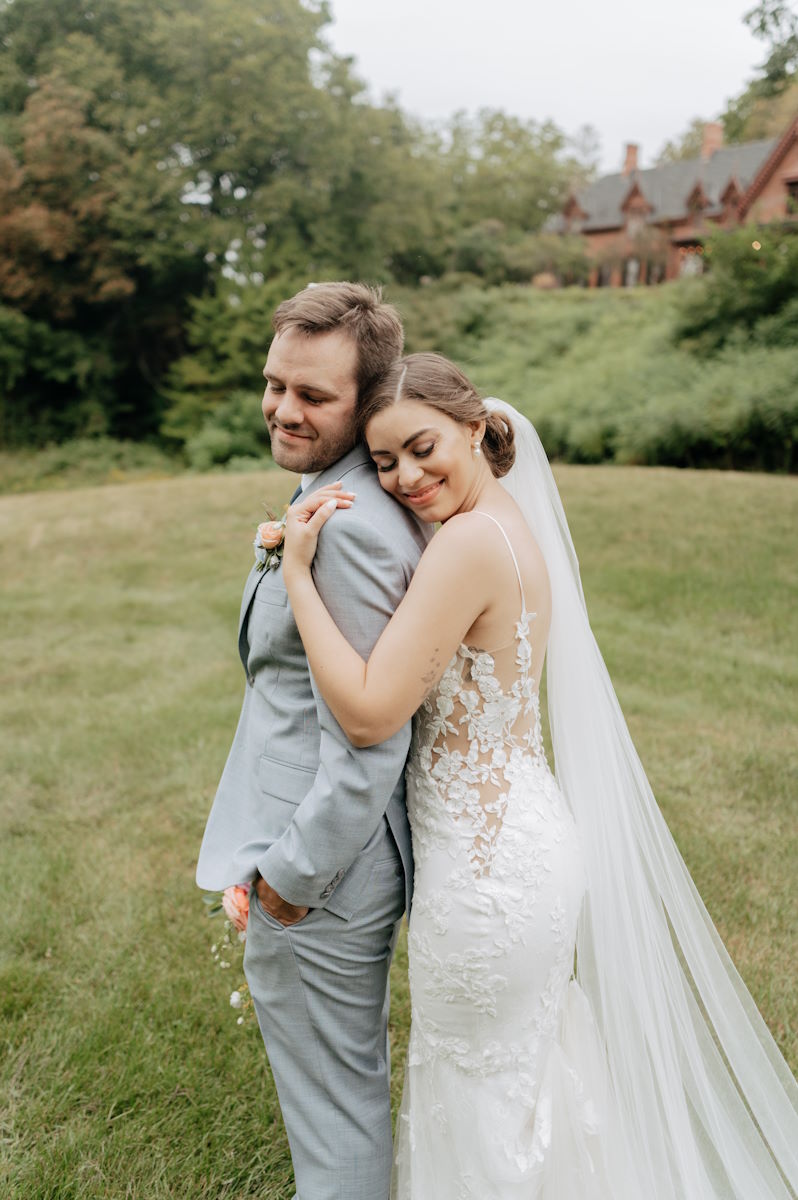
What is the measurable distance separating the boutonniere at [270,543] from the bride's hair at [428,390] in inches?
12.6

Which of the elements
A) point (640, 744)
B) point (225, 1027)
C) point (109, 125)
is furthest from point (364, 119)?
point (225, 1027)

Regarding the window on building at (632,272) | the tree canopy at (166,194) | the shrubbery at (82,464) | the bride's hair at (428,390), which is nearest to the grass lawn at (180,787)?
the bride's hair at (428,390)

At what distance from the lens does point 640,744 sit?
602 cm

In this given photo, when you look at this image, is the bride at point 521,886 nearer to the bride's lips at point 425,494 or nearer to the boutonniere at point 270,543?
the bride's lips at point 425,494

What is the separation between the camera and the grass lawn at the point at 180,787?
3098 millimetres

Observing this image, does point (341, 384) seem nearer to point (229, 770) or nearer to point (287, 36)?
point (229, 770)

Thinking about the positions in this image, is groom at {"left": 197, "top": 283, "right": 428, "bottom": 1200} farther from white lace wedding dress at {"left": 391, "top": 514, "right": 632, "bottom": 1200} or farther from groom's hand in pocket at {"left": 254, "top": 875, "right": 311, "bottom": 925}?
white lace wedding dress at {"left": 391, "top": 514, "right": 632, "bottom": 1200}

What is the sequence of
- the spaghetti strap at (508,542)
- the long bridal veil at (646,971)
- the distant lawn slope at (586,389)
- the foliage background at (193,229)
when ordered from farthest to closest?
the foliage background at (193,229), the distant lawn slope at (586,389), the long bridal veil at (646,971), the spaghetti strap at (508,542)

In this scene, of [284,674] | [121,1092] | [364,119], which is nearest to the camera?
[284,674]

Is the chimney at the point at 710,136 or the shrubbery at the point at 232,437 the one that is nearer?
the shrubbery at the point at 232,437

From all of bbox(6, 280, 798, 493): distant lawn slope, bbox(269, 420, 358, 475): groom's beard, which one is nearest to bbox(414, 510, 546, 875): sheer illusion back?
bbox(269, 420, 358, 475): groom's beard

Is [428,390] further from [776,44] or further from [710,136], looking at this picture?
[710,136]

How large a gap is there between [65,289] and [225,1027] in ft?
94.1

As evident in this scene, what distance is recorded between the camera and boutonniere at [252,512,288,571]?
2.19 meters
